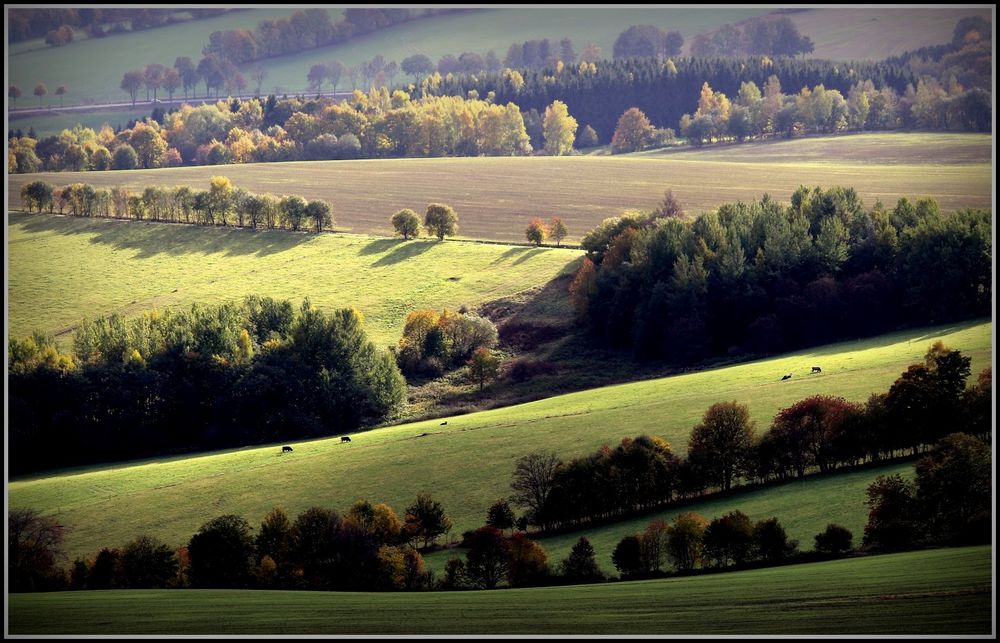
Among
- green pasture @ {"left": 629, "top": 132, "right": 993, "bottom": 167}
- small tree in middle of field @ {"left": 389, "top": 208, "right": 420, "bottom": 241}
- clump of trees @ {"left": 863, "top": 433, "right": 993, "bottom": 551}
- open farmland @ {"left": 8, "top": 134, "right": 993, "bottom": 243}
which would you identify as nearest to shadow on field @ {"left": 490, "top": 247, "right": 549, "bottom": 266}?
open farmland @ {"left": 8, "top": 134, "right": 993, "bottom": 243}

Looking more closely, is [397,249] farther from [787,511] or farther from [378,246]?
[787,511]

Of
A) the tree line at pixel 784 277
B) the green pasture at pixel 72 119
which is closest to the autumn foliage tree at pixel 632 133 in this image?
Result: the green pasture at pixel 72 119

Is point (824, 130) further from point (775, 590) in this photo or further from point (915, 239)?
point (775, 590)

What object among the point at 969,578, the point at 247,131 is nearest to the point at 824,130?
the point at 247,131

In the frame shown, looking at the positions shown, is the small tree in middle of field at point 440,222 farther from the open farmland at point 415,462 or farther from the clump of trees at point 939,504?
the clump of trees at point 939,504

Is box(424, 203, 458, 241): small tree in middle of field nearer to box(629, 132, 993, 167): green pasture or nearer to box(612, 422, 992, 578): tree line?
box(629, 132, 993, 167): green pasture
